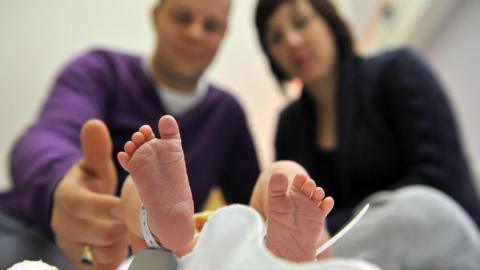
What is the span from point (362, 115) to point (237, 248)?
42 centimetres

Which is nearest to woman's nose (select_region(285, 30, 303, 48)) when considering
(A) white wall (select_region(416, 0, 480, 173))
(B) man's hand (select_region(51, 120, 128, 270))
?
(B) man's hand (select_region(51, 120, 128, 270))

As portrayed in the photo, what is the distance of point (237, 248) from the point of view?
0.18 meters

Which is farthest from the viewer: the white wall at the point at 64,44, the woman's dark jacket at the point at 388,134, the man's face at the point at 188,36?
the white wall at the point at 64,44

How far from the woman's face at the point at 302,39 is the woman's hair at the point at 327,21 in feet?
0.05

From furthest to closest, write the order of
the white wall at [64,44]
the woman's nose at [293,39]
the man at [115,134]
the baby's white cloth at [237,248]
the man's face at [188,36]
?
the white wall at [64,44] → the woman's nose at [293,39] → the man's face at [188,36] → the man at [115,134] → the baby's white cloth at [237,248]

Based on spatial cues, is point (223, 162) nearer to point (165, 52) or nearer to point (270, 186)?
point (165, 52)

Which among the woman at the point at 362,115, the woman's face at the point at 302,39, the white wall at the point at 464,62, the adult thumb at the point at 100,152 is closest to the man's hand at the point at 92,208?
the adult thumb at the point at 100,152

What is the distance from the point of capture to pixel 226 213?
0.63 feet

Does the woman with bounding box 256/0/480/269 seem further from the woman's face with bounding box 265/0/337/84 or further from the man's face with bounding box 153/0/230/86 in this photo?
the man's face with bounding box 153/0/230/86

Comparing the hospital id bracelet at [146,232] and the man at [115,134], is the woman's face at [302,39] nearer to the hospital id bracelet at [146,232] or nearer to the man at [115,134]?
the man at [115,134]

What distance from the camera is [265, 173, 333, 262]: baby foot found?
19 cm

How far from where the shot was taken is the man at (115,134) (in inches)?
11.0

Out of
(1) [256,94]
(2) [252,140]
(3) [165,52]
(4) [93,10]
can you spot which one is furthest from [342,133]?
(4) [93,10]

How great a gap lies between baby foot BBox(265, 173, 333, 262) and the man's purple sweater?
7 centimetres
